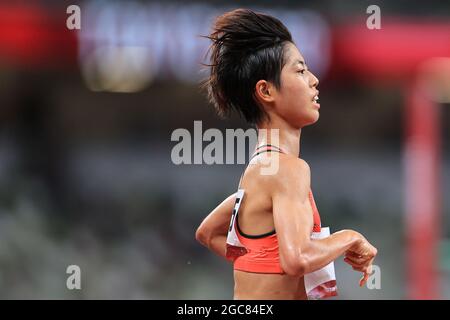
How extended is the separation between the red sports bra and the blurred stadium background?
6.18ft

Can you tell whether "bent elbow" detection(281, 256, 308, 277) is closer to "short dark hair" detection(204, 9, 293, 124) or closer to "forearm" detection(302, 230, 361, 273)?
"forearm" detection(302, 230, 361, 273)

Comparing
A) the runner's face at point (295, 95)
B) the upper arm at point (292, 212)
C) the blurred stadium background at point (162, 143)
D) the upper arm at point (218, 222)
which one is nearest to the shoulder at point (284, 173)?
the upper arm at point (292, 212)

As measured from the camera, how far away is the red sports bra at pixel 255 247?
1.54 metres

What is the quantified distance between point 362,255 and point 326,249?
116 mm

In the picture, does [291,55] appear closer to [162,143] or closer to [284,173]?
[284,173]

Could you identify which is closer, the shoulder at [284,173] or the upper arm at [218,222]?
the shoulder at [284,173]

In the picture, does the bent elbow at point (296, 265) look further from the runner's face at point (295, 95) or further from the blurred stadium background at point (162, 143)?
the blurred stadium background at point (162, 143)

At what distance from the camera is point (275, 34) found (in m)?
1.64

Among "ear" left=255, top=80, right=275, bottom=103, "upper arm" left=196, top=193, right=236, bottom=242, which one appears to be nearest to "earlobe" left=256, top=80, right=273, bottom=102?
"ear" left=255, top=80, right=275, bottom=103

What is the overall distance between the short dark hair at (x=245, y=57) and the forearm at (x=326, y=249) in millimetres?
352

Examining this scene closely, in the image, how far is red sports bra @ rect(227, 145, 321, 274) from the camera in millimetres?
1538

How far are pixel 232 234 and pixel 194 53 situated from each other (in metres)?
2.00

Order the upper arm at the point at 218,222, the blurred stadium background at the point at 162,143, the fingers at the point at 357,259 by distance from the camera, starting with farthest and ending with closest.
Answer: the blurred stadium background at the point at 162,143 → the upper arm at the point at 218,222 → the fingers at the point at 357,259
